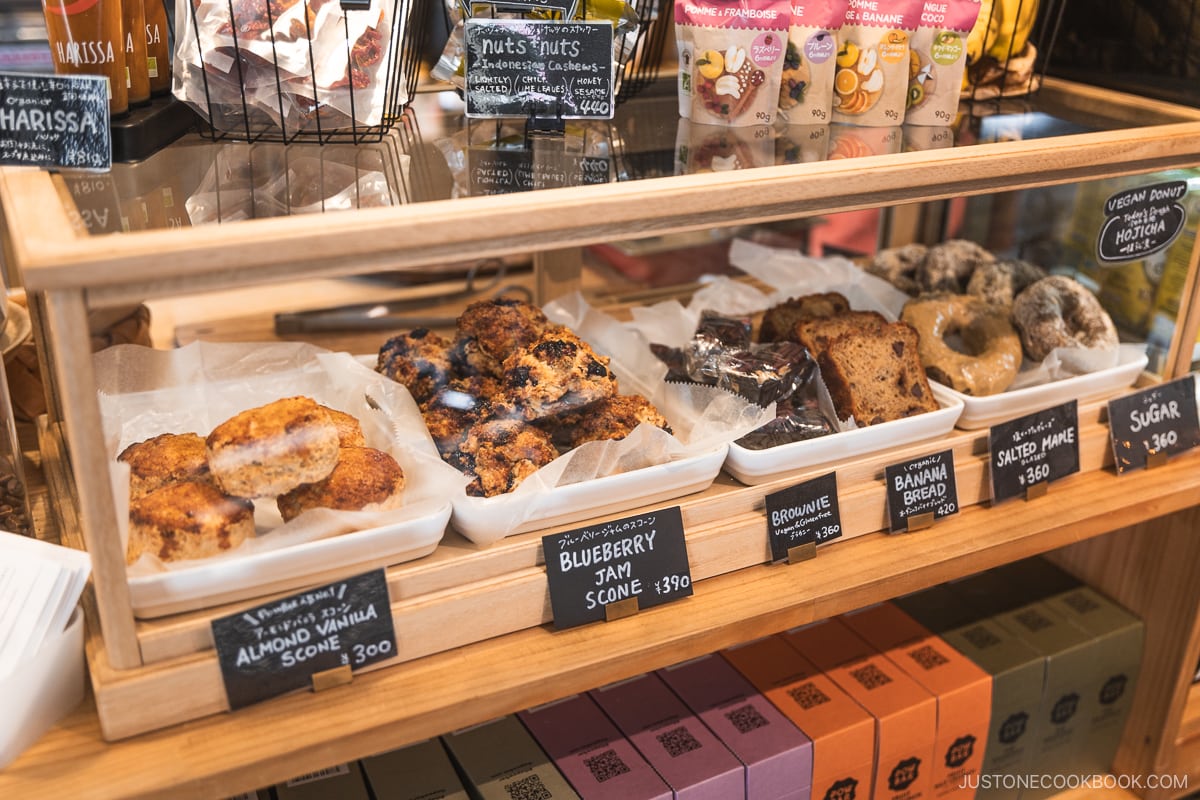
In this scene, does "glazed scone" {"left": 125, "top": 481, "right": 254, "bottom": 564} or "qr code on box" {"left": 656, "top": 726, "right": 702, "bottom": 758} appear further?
"qr code on box" {"left": 656, "top": 726, "right": 702, "bottom": 758}

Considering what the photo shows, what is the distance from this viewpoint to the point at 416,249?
2.98ft

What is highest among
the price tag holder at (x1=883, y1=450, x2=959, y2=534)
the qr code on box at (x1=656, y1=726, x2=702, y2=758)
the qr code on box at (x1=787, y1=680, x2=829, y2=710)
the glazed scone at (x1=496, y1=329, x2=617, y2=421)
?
the glazed scone at (x1=496, y1=329, x2=617, y2=421)

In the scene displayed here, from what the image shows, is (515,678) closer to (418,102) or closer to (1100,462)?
(418,102)

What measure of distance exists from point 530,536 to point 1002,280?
36.5 inches

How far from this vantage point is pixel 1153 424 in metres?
1.47

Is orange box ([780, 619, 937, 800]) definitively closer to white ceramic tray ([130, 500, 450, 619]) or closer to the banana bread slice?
the banana bread slice

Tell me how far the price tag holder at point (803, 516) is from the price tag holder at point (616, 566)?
12 cm

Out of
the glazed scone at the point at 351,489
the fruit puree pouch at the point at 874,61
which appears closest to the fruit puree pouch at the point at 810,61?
the fruit puree pouch at the point at 874,61

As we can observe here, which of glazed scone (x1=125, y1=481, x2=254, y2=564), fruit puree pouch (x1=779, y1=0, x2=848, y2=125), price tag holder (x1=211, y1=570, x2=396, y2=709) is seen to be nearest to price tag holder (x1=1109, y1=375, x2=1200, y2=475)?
fruit puree pouch (x1=779, y1=0, x2=848, y2=125)

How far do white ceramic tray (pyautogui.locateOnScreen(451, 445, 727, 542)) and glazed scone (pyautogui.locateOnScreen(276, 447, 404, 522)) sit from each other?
0.24 feet

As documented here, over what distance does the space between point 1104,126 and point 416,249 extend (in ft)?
2.98

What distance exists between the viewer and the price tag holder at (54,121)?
93cm

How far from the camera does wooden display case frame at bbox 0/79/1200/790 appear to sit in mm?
842

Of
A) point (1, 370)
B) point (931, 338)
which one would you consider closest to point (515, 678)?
point (1, 370)
